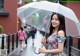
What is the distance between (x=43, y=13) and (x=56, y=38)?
172 cm

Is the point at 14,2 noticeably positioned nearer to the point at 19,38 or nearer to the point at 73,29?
the point at 19,38

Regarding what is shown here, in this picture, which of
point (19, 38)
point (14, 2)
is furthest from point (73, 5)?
point (19, 38)

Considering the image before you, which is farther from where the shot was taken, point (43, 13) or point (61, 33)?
point (43, 13)

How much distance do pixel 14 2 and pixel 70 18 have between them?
2860 cm

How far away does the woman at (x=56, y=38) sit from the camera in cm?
590

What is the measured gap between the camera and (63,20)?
6.25 metres

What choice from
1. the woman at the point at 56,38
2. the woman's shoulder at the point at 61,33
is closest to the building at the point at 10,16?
the woman at the point at 56,38

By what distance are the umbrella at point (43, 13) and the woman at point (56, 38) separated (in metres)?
0.29

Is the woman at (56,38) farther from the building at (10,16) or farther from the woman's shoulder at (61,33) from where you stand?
the building at (10,16)

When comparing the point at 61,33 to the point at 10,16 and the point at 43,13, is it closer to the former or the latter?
the point at 43,13

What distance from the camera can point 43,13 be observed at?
7.68 meters

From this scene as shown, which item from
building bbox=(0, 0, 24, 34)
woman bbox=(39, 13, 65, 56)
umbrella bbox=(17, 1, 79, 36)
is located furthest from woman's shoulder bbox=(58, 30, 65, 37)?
building bbox=(0, 0, 24, 34)

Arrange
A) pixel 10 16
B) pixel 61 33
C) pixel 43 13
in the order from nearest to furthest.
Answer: pixel 61 33 → pixel 43 13 → pixel 10 16


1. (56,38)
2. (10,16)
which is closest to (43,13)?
(56,38)
